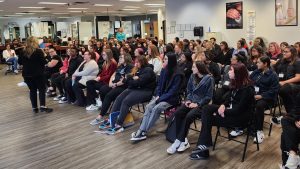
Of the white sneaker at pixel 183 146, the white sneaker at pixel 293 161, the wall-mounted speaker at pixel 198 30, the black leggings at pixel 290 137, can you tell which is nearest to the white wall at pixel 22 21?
the wall-mounted speaker at pixel 198 30

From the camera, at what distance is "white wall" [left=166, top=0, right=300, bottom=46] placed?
8312mm

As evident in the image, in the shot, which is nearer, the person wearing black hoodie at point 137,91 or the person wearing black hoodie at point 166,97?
the person wearing black hoodie at point 166,97

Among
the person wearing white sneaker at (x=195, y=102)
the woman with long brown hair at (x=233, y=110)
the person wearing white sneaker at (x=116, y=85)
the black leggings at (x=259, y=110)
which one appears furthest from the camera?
the person wearing white sneaker at (x=116, y=85)

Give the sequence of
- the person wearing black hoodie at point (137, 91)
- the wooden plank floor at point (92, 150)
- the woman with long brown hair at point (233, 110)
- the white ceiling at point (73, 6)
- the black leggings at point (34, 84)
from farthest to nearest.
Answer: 1. the white ceiling at point (73, 6)
2. the black leggings at point (34, 84)
3. the person wearing black hoodie at point (137, 91)
4. the wooden plank floor at point (92, 150)
5. the woman with long brown hair at point (233, 110)

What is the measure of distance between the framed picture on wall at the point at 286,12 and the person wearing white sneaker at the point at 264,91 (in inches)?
182

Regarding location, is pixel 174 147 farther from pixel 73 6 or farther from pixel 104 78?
pixel 73 6

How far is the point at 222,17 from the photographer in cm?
962

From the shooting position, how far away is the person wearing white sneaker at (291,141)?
2.95 metres

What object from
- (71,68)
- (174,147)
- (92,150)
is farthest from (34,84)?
(174,147)

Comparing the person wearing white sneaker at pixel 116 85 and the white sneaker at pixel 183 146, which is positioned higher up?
the person wearing white sneaker at pixel 116 85

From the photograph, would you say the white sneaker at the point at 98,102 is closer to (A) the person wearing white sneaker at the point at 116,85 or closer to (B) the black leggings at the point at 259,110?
(A) the person wearing white sneaker at the point at 116,85

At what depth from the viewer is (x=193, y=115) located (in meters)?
3.71

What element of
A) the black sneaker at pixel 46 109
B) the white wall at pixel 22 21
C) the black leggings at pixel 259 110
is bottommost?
the black sneaker at pixel 46 109

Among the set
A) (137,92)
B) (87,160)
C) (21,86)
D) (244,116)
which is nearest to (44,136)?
(87,160)
